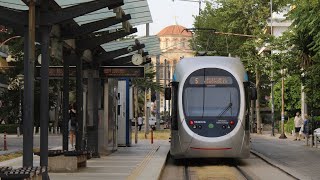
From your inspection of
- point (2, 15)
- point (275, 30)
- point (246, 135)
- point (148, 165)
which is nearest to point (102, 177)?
point (148, 165)

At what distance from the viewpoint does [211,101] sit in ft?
64.8

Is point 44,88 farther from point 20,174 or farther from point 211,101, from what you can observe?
point 211,101

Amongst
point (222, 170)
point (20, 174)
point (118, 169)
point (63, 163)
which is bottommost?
point (222, 170)

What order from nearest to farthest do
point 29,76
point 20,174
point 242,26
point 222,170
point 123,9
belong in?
1. point 20,174
2. point 29,76
3. point 123,9
4. point 222,170
5. point 242,26

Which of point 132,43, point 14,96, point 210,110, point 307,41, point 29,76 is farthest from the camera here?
point 14,96

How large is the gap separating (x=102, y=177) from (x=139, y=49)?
7590mm

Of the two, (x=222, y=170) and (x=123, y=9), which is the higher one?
(x=123, y=9)

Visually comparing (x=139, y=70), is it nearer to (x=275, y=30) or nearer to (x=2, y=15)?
(x=2, y=15)

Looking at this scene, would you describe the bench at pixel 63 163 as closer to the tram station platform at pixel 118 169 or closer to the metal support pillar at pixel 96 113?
the tram station platform at pixel 118 169

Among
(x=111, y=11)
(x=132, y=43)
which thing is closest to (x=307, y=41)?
(x=132, y=43)

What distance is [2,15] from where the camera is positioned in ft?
40.3

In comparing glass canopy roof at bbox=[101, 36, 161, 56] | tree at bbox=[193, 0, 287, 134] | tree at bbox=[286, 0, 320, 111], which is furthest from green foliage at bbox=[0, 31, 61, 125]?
glass canopy roof at bbox=[101, 36, 161, 56]

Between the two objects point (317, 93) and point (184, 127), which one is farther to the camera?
point (317, 93)

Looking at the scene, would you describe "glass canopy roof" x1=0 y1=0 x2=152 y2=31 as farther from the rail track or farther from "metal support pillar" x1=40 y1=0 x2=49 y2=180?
the rail track
